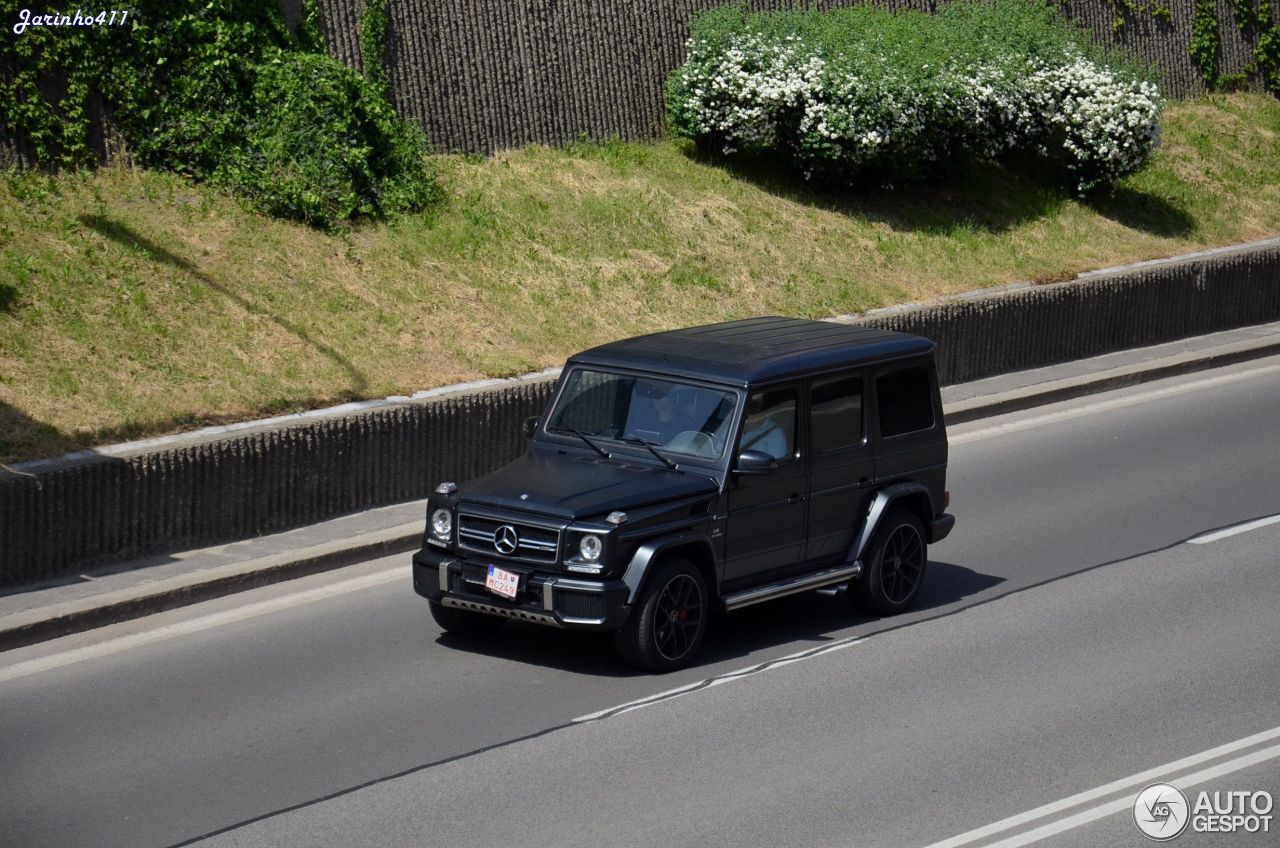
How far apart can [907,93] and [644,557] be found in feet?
40.4

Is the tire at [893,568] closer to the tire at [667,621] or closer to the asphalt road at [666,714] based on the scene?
the asphalt road at [666,714]

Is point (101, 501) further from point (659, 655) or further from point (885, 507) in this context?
point (885, 507)

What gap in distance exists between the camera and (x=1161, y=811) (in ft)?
23.1

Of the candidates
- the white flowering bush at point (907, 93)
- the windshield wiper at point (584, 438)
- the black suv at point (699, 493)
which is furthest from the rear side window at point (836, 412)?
the white flowering bush at point (907, 93)

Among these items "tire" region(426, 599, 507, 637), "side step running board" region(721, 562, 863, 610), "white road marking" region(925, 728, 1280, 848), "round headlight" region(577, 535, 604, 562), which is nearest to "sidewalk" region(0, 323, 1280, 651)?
"tire" region(426, 599, 507, 637)

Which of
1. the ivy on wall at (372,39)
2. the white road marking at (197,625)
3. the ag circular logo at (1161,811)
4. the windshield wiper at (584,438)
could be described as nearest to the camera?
the ag circular logo at (1161,811)

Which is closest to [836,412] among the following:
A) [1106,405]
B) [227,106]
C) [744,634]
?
[744,634]

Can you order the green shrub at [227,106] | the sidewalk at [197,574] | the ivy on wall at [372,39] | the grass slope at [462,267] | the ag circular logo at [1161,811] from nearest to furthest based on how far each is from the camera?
the ag circular logo at [1161,811]
the sidewalk at [197,574]
the grass slope at [462,267]
the green shrub at [227,106]
the ivy on wall at [372,39]

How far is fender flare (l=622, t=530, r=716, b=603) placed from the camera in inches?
331

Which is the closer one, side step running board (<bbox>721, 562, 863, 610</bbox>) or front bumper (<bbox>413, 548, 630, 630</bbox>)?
front bumper (<bbox>413, 548, 630, 630</bbox>)

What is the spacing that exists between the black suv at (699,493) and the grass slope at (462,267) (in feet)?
13.0

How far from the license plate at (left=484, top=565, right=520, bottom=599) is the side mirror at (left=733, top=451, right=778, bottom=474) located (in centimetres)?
147

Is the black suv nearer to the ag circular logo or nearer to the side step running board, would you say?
the side step running board

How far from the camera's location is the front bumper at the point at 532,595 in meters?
8.38
